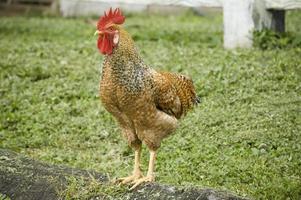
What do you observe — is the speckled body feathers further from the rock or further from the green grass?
the green grass

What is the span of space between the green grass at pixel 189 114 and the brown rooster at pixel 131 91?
1.94 feet

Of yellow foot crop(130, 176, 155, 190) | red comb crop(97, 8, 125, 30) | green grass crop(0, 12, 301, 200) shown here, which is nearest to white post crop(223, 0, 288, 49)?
green grass crop(0, 12, 301, 200)

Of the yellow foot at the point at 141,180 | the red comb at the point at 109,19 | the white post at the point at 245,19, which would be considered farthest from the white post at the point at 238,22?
the yellow foot at the point at 141,180

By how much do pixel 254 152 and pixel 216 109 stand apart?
1.16m

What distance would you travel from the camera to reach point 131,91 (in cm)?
491

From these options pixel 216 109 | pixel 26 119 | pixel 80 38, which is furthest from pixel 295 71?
pixel 80 38

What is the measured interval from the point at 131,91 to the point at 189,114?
8.26 feet

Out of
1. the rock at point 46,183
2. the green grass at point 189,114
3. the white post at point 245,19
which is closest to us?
the rock at point 46,183

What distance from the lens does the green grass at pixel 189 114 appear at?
605cm

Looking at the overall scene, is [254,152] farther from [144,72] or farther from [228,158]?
[144,72]

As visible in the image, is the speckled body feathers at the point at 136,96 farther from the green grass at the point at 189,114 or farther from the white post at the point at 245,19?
the white post at the point at 245,19

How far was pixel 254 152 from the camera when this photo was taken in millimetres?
6340

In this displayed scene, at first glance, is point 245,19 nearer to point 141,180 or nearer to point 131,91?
point 131,91

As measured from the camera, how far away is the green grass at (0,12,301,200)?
605cm
